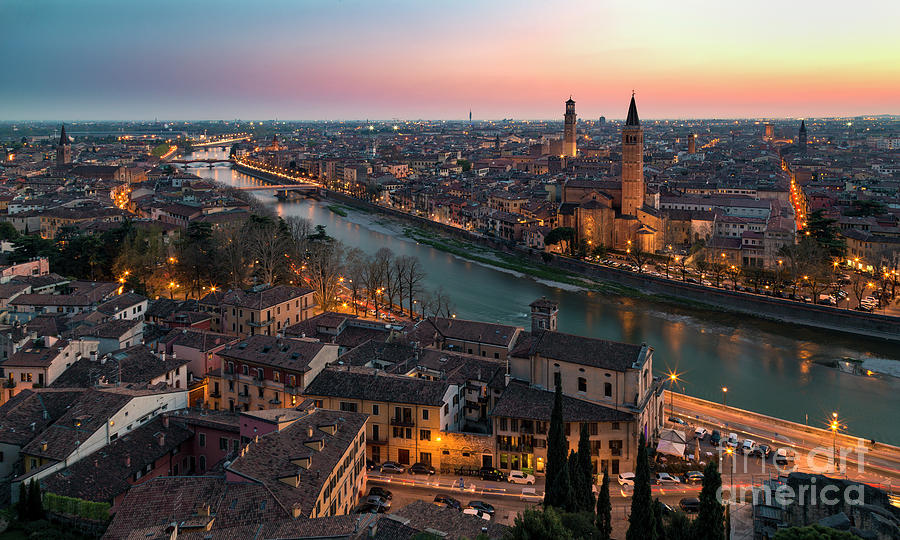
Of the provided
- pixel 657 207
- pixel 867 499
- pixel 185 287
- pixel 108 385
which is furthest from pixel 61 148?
pixel 867 499

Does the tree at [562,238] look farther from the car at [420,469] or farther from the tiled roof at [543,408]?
the car at [420,469]

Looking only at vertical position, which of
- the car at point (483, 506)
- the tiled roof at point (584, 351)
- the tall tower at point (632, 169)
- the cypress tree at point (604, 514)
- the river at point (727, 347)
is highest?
the tall tower at point (632, 169)

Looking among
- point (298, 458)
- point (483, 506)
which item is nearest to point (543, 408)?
point (483, 506)

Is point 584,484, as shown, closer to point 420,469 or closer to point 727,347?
point 420,469

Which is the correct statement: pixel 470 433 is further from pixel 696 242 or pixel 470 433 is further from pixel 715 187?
pixel 715 187

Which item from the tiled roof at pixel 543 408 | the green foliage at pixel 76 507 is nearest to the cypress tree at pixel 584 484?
the tiled roof at pixel 543 408
